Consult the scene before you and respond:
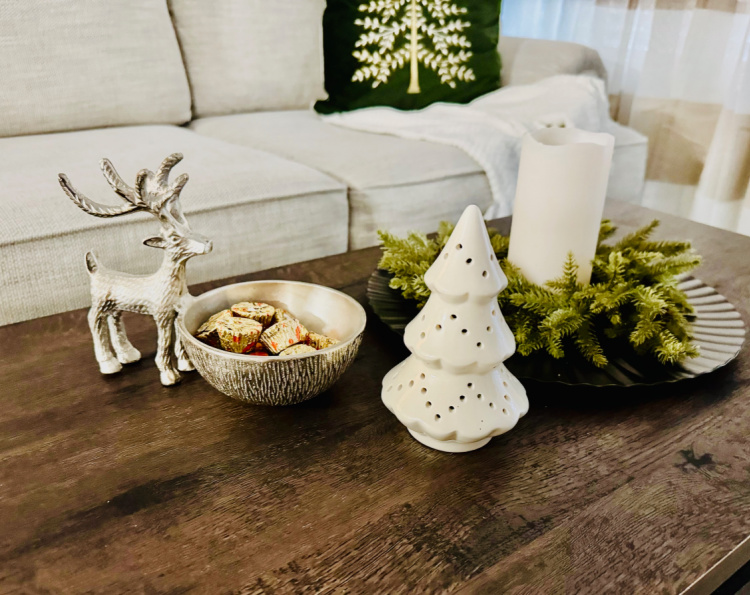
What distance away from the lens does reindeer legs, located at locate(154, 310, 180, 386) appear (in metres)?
0.58

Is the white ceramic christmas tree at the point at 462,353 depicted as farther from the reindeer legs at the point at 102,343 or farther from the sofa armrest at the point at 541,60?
the sofa armrest at the point at 541,60

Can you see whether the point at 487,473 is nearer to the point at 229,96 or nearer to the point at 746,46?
the point at 229,96

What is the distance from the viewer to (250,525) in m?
0.43

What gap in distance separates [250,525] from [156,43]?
1466 mm

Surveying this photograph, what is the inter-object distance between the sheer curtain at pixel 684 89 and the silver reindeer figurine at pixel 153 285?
6.66 ft

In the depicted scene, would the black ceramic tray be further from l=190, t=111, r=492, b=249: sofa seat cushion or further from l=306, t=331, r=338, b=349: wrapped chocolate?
l=190, t=111, r=492, b=249: sofa seat cushion

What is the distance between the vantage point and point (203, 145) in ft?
4.51

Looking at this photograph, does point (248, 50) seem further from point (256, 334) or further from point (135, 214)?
point (256, 334)

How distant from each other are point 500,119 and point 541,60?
0.47m

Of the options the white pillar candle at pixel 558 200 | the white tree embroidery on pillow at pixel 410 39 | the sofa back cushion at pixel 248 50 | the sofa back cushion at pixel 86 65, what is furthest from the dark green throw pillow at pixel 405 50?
the white pillar candle at pixel 558 200

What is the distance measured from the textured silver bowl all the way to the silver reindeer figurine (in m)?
0.03

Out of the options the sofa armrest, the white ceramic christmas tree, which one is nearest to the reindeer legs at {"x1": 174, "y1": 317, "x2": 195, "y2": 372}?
the white ceramic christmas tree

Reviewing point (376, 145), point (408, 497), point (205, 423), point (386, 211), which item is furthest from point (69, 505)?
point (376, 145)

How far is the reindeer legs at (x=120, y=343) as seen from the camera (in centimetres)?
60
